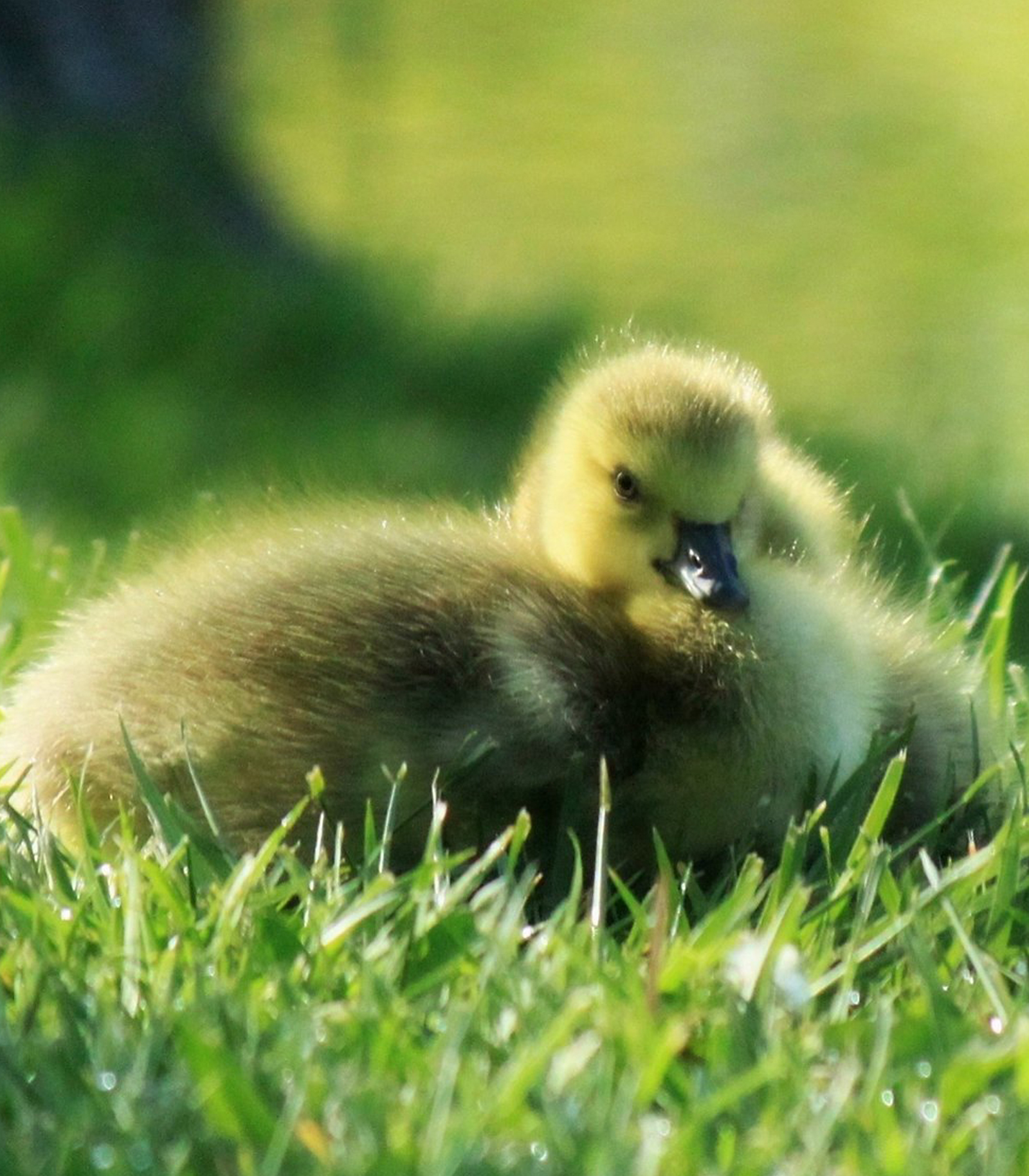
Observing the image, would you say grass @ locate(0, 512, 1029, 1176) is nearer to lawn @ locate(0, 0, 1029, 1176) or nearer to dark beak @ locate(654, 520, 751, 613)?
lawn @ locate(0, 0, 1029, 1176)

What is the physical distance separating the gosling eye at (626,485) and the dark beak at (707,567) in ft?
0.24

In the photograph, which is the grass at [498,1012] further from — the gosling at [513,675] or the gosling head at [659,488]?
the gosling head at [659,488]

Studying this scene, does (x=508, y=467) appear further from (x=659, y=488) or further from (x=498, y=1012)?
(x=498, y=1012)

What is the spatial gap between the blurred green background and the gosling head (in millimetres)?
350

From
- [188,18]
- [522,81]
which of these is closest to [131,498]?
[188,18]

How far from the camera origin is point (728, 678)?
6.56 feet

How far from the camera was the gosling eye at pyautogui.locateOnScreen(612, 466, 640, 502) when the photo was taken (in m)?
2.21

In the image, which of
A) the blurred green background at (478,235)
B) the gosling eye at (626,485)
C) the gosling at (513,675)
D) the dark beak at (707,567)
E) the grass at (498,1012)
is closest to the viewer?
the grass at (498,1012)

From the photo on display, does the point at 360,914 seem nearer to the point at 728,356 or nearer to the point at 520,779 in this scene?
the point at 520,779

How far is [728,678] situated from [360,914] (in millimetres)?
491

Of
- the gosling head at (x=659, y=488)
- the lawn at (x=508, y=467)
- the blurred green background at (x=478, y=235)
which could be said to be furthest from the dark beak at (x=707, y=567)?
the blurred green background at (x=478, y=235)

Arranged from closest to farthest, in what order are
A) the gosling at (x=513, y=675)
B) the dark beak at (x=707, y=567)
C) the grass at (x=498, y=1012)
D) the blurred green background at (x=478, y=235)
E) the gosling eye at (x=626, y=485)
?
the grass at (x=498, y=1012), the gosling at (x=513, y=675), the dark beak at (x=707, y=567), the gosling eye at (x=626, y=485), the blurred green background at (x=478, y=235)

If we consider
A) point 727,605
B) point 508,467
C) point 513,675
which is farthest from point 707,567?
point 508,467

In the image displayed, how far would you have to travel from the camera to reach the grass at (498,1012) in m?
1.36
